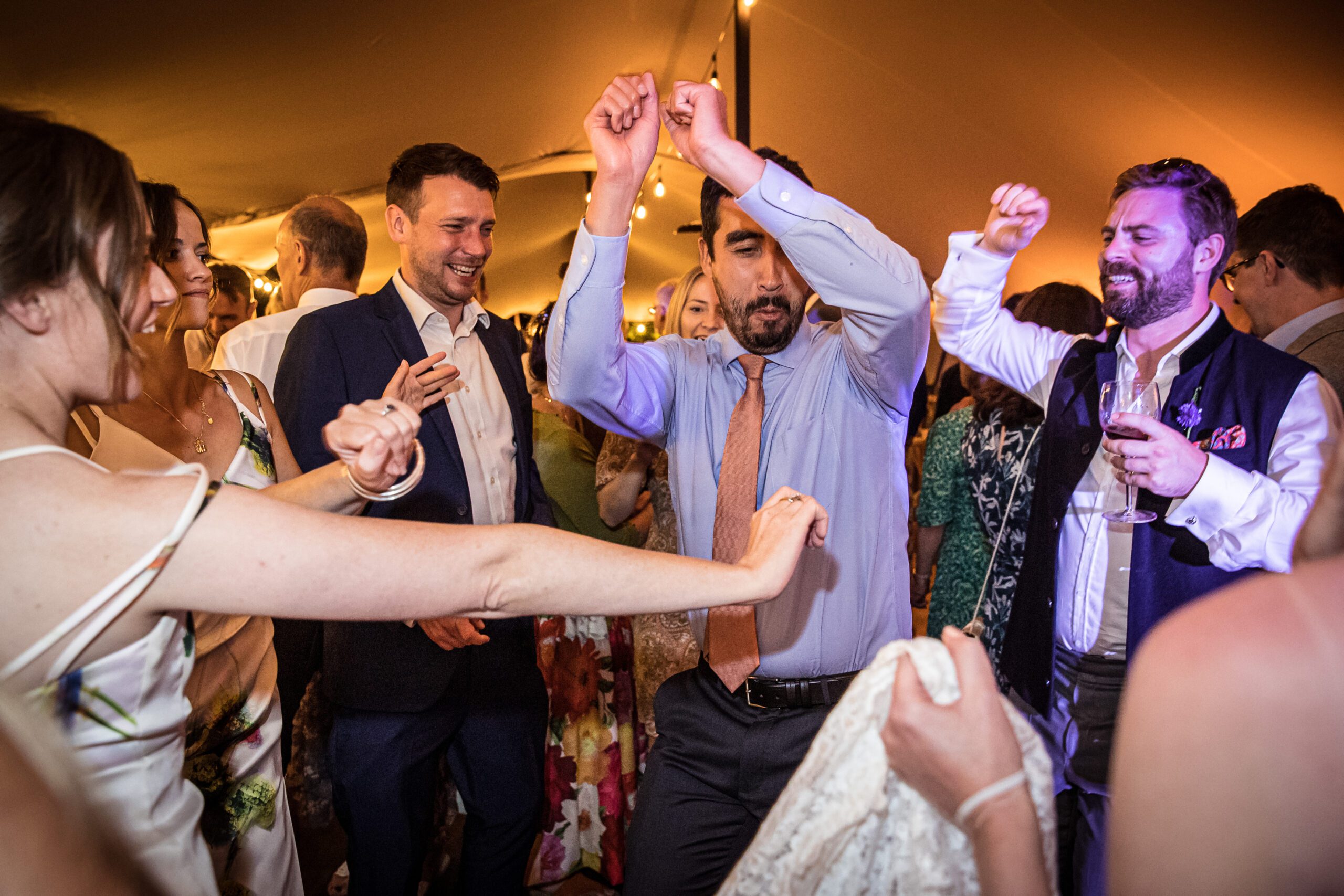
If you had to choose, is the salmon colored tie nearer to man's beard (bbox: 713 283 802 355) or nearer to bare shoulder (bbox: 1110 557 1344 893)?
man's beard (bbox: 713 283 802 355)

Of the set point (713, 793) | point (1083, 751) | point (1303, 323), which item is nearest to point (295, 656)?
point (713, 793)

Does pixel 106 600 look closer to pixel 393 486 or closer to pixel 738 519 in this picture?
pixel 393 486

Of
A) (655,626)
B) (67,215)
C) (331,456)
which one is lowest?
(655,626)

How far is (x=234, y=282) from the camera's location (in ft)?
12.0

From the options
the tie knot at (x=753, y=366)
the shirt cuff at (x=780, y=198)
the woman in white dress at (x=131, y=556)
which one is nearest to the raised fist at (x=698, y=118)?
the shirt cuff at (x=780, y=198)

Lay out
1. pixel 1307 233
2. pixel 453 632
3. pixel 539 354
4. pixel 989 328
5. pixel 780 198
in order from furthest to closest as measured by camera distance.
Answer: pixel 539 354 → pixel 1307 233 → pixel 989 328 → pixel 453 632 → pixel 780 198

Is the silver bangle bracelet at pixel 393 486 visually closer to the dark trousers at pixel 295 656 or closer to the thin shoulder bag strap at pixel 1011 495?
the dark trousers at pixel 295 656

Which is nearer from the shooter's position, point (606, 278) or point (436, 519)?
point (606, 278)

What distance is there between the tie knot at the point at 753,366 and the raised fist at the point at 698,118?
0.44m

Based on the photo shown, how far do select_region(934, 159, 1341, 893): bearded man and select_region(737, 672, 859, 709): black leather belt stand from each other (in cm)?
60

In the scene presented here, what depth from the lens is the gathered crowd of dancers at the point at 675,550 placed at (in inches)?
29.2

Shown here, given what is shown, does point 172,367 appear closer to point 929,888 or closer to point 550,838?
point 929,888

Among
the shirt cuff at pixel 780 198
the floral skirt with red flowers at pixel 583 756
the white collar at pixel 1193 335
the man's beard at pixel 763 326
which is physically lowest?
the floral skirt with red flowers at pixel 583 756

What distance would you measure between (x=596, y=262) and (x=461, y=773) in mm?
1447
